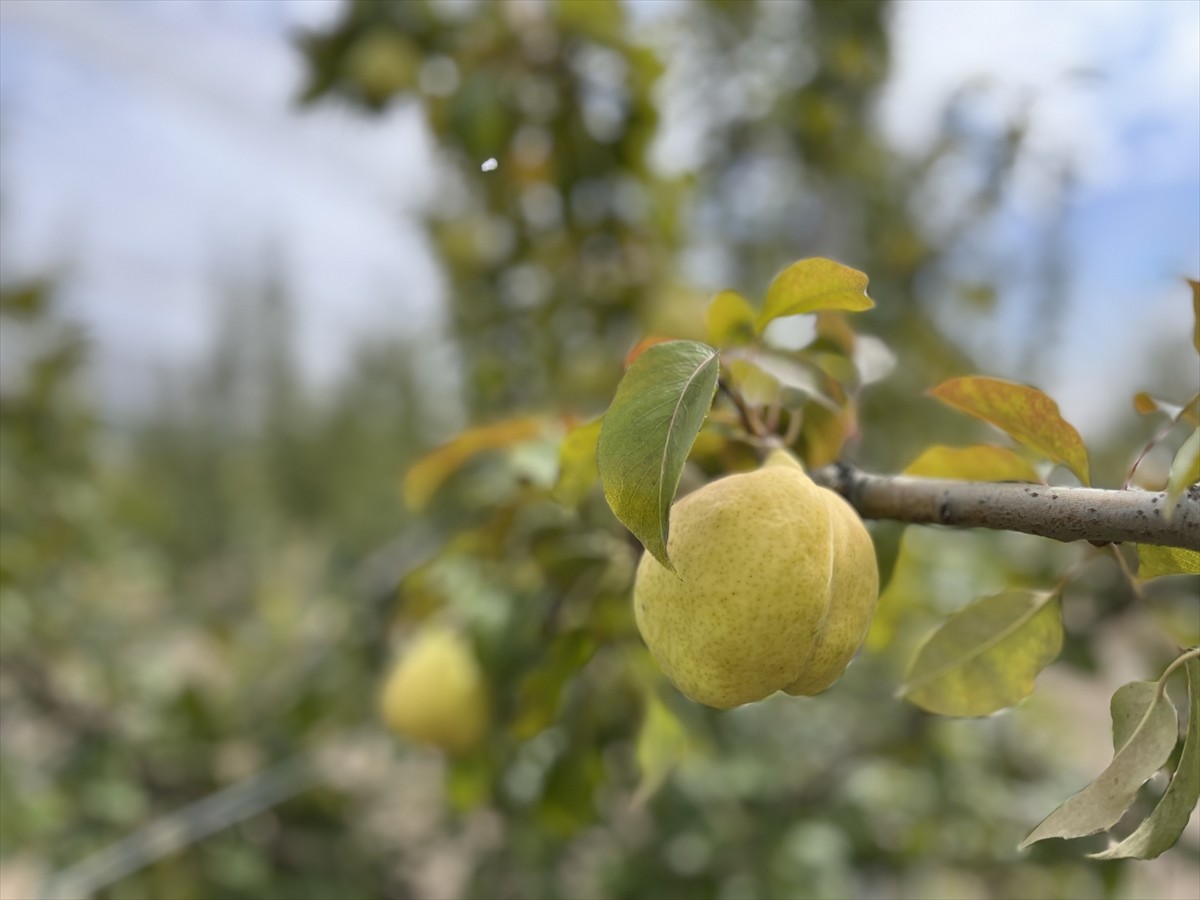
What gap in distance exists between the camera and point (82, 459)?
4.92 ft

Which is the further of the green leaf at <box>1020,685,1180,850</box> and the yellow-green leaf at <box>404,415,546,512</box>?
the yellow-green leaf at <box>404,415,546,512</box>

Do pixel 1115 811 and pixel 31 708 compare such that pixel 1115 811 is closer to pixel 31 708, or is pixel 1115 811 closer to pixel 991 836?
pixel 991 836

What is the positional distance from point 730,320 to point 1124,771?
22cm

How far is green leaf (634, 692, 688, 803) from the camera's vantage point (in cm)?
42

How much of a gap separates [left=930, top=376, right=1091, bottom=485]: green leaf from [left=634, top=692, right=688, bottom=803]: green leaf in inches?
8.7

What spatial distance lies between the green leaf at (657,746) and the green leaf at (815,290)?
0.22 meters

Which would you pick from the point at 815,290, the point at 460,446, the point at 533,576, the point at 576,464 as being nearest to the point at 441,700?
the point at 533,576

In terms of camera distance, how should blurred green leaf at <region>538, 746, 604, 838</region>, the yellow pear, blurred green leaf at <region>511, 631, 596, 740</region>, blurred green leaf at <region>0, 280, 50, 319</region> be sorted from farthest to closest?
blurred green leaf at <region>0, 280, 50, 319</region> < the yellow pear < blurred green leaf at <region>538, 746, 604, 838</region> < blurred green leaf at <region>511, 631, 596, 740</region>

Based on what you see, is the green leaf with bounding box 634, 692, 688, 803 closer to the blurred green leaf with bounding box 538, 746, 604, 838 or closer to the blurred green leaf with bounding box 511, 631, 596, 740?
the blurred green leaf with bounding box 511, 631, 596, 740

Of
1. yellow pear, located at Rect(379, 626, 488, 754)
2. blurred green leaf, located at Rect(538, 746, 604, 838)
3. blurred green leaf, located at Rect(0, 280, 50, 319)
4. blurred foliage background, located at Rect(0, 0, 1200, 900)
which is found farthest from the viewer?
blurred green leaf, located at Rect(0, 280, 50, 319)

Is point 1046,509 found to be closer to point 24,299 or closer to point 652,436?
point 652,436

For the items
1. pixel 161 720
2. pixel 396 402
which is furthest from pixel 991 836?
pixel 396 402

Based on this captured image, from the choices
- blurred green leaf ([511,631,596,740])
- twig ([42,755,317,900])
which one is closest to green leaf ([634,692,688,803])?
blurred green leaf ([511,631,596,740])

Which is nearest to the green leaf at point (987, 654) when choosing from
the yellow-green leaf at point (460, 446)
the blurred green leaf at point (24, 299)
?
the yellow-green leaf at point (460, 446)
